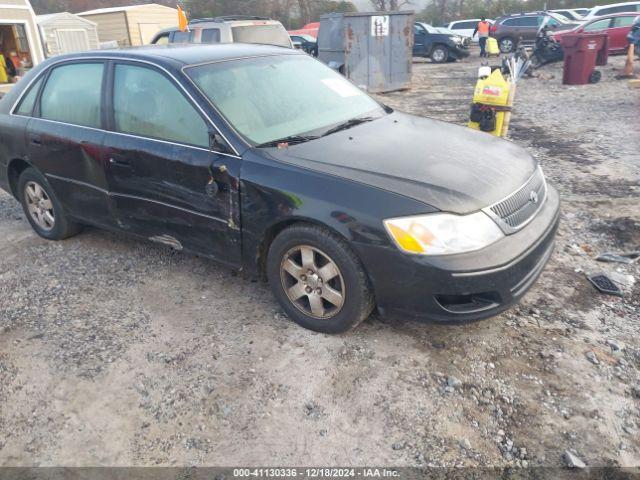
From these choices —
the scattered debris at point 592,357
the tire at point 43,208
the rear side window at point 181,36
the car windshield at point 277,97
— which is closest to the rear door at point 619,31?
the rear side window at point 181,36

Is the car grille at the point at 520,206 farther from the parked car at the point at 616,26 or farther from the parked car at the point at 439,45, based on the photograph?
the parked car at the point at 439,45

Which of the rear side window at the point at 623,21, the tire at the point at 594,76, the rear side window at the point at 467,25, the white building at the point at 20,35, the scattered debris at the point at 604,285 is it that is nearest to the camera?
the scattered debris at the point at 604,285

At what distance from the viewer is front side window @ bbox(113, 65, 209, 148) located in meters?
3.29

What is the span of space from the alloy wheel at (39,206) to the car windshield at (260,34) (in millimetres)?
6388

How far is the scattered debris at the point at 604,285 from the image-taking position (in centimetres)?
351

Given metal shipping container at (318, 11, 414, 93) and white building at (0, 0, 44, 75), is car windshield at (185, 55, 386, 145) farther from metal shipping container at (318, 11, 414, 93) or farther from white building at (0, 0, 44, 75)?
white building at (0, 0, 44, 75)

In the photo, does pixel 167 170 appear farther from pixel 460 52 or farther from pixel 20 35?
pixel 460 52

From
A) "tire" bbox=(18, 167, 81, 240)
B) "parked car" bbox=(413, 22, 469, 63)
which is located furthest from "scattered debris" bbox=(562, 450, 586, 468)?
"parked car" bbox=(413, 22, 469, 63)

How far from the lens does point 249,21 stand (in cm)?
1042

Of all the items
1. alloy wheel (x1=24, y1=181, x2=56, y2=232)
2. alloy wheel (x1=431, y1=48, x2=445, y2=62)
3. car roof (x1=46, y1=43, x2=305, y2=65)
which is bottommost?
alloy wheel (x1=431, y1=48, x2=445, y2=62)

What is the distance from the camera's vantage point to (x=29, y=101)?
14.4 feet

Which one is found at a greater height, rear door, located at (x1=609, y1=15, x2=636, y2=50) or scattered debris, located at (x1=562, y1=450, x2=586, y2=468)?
rear door, located at (x1=609, y1=15, x2=636, y2=50)

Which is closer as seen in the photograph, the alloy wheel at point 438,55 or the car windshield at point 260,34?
the car windshield at point 260,34

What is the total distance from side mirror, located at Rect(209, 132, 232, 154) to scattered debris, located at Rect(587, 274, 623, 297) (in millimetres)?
2735
